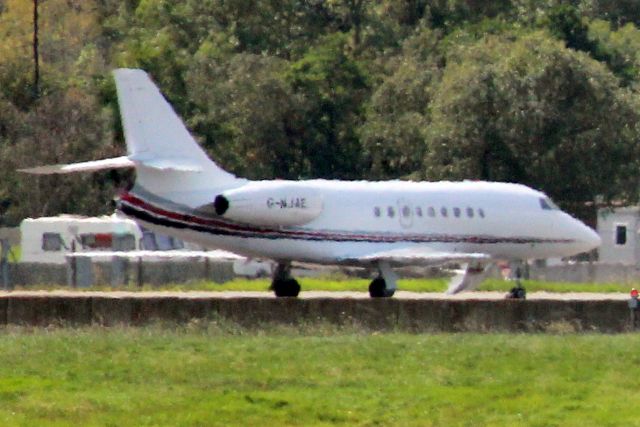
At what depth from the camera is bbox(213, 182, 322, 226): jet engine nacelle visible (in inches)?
1465

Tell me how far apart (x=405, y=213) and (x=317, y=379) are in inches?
779

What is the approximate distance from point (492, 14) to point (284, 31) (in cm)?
1139

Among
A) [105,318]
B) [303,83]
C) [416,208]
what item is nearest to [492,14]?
[303,83]

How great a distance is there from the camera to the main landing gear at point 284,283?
3922 cm

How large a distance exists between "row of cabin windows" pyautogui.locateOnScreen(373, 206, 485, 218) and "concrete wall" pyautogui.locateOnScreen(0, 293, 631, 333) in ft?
42.3

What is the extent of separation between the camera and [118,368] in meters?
22.1

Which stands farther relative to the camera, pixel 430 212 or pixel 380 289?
pixel 430 212

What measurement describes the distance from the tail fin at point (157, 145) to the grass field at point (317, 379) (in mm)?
11109

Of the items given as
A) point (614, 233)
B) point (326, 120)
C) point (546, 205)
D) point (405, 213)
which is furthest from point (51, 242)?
point (614, 233)

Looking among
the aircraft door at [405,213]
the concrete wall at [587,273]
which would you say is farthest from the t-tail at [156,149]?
the concrete wall at [587,273]

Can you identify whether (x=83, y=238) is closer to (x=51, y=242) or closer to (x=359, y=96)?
(x=51, y=242)

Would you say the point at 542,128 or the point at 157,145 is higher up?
the point at 542,128

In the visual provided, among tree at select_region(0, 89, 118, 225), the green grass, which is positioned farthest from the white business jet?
tree at select_region(0, 89, 118, 225)

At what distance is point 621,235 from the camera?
2596 inches
